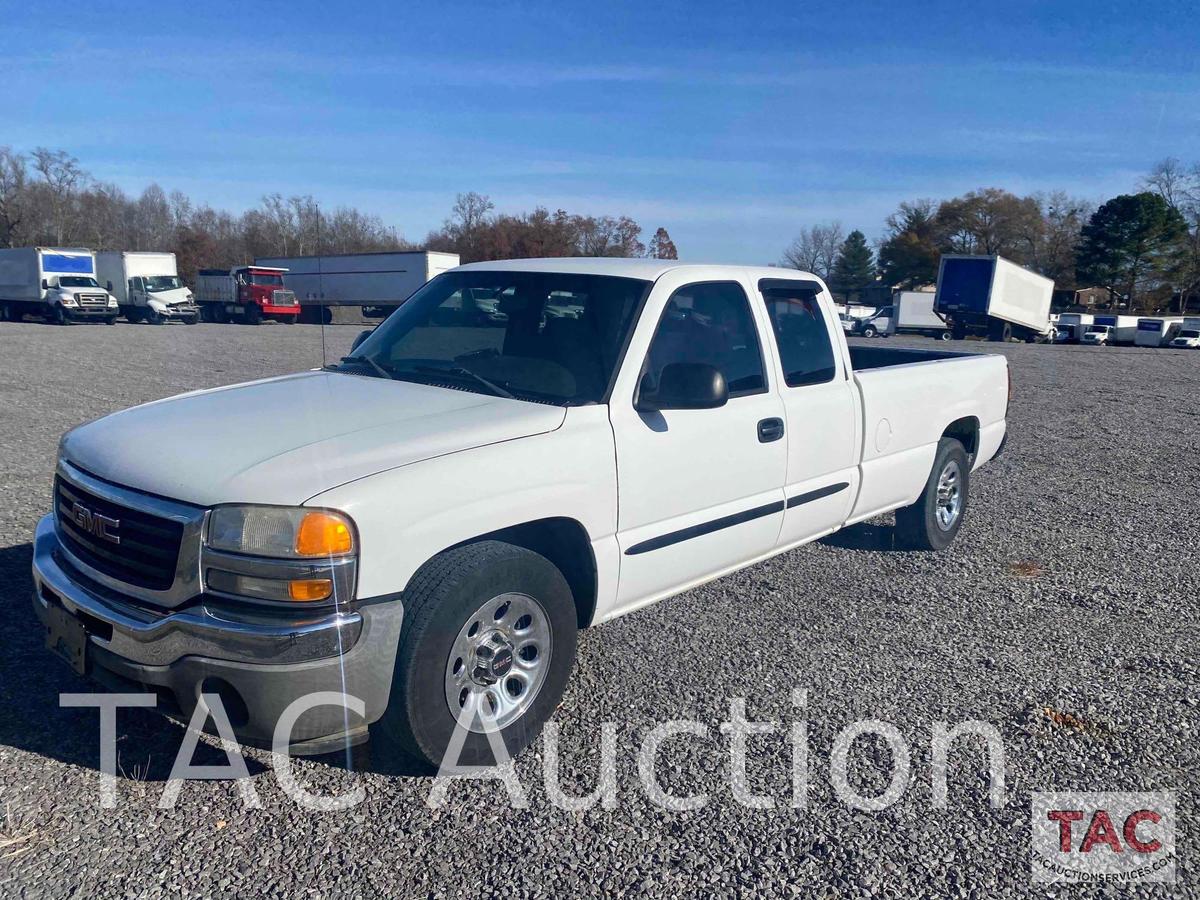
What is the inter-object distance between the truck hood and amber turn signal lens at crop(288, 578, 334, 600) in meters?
0.26

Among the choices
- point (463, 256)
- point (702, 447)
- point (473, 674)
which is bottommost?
point (473, 674)

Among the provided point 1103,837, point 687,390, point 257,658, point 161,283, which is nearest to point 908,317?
point 161,283

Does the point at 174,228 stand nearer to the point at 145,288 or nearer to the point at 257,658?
the point at 145,288

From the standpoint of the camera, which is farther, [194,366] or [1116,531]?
[194,366]

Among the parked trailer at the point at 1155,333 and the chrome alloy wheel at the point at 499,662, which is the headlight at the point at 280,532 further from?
the parked trailer at the point at 1155,333

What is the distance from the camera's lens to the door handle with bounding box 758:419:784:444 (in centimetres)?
438

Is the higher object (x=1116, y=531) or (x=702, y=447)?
(x=702, y=447)

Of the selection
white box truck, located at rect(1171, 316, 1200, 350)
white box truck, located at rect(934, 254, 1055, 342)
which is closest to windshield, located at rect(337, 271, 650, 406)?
white box truck, located at rect(934, 254, 1055, 342)

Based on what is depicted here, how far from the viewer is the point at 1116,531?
6973mm

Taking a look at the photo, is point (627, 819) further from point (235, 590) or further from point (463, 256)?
point (463, 256)

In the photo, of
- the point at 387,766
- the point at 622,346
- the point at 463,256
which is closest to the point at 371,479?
the point at 387,766

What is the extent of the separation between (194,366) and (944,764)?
17905 mm

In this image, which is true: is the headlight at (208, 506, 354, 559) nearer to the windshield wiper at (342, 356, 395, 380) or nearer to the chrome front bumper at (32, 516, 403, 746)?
the chrome front bumper at (32, 516, 403, 746)

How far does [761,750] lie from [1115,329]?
54457 mm
